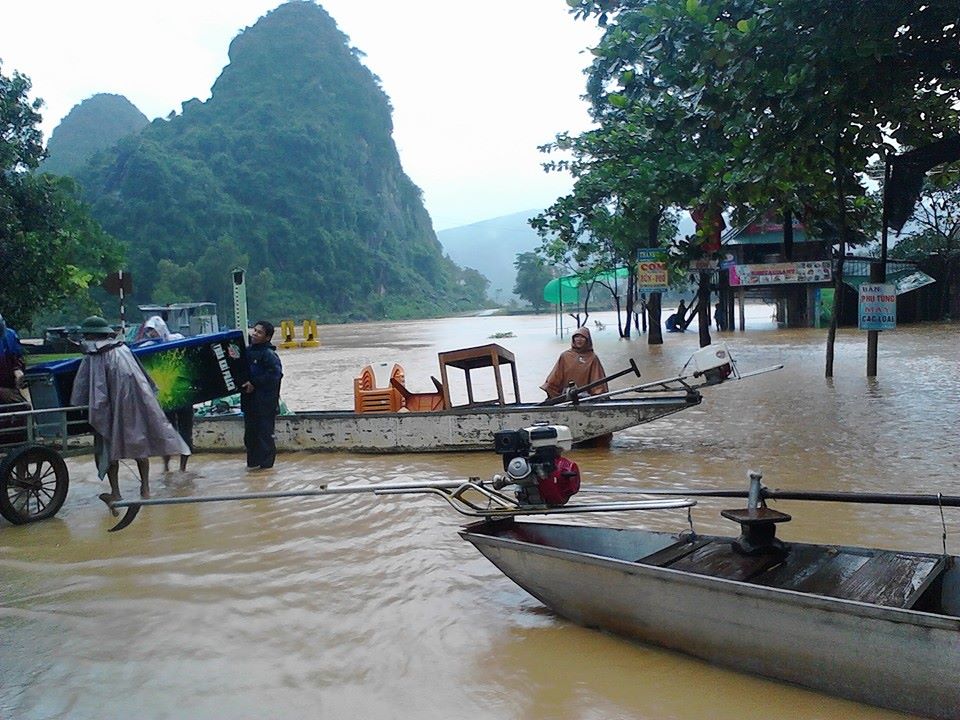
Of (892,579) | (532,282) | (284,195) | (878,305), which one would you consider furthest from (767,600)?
(284,195)

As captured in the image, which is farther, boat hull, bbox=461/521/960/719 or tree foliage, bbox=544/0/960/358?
tree foliage, bbox=544/0/960/358

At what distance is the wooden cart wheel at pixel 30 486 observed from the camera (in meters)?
6.50

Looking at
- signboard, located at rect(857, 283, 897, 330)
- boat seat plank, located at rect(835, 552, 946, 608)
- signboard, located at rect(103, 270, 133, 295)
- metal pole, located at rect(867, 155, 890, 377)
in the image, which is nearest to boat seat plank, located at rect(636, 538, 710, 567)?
boat seat plank, located at rect(835, 552, 946, 608)

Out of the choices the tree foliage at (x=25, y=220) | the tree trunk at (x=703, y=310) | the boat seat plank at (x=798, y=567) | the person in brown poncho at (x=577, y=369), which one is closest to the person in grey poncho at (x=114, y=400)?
the person in brown poncho at (x=577, y=369)

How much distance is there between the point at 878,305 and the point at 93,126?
355ft

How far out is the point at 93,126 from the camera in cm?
10162

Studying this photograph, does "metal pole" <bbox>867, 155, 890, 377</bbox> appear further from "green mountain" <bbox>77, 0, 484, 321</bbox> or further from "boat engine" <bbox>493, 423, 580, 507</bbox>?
"green mountain" <bbox>77, 0, 484, 321</bbox>

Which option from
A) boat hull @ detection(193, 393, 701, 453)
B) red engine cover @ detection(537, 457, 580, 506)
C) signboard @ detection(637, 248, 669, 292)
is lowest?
boat hull @ detection(193, 393, 701, 453)

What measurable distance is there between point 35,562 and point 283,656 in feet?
8.99

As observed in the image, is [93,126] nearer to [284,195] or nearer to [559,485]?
[284,195]

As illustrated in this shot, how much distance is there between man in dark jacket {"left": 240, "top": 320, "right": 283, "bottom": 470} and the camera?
27.4 feet

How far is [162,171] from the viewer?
63.8 m

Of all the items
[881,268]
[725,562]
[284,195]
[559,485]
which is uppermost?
[284,195]

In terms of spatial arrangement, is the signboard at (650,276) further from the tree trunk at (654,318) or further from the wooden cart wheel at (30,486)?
the wooden cart wheel at (30,486)
